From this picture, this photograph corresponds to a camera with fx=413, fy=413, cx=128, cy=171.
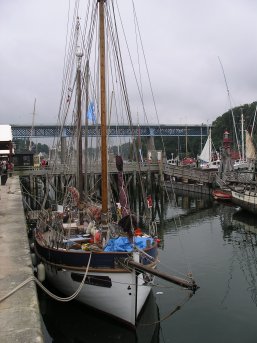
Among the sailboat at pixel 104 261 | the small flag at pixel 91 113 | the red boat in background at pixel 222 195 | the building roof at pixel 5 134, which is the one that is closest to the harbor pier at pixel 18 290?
the sailboat at pixel 104 261

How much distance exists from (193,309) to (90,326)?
158 inches

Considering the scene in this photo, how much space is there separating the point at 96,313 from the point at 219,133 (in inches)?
4109

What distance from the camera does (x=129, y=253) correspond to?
12703mm

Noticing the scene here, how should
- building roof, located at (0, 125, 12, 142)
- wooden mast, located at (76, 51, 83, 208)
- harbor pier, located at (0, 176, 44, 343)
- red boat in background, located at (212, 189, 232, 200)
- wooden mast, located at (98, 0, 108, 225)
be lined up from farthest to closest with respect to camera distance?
red boat in background, located at (212, 189, 232, 200) → building roof, located at (0, 125, 12, 142) → wooden mast, located at (76, 51, 83, 208) → wooden mast, located at (98, 0, 108, 225) → harbor pier, located at (0, 176, 44, 343)

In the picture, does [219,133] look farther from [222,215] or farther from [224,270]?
[224,270]

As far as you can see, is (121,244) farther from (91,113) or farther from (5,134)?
(5,134)

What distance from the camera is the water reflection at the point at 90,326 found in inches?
516

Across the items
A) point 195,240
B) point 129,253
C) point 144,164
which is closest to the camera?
point 129,253

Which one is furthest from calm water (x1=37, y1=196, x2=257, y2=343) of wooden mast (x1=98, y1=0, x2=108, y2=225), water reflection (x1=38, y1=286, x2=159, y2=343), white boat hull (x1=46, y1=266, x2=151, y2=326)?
wooden mast (x1=98, y1=0, x2=108, y2=225)

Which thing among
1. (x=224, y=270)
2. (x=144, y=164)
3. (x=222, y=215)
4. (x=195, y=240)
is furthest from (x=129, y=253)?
(x=144, y=164)

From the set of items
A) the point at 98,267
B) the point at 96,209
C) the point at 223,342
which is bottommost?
the point at 223,342

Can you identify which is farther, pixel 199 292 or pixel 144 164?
pixel 144 164

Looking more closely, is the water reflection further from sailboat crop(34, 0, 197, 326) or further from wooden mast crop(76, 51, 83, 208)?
wooden mast crop(76, 51, 83, 208)

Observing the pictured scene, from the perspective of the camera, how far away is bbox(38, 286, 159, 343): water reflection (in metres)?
13.1
